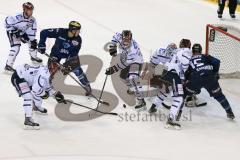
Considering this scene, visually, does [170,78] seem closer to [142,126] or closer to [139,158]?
[142,126]

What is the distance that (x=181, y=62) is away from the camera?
28.0ft

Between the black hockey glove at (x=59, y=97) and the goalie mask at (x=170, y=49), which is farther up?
the goalie mask at (x=170, y=49)

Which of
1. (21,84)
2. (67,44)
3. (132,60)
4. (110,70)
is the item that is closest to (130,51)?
(132,60)

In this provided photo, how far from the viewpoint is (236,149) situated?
7.93m

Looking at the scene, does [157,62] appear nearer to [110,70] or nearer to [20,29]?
[110,70]

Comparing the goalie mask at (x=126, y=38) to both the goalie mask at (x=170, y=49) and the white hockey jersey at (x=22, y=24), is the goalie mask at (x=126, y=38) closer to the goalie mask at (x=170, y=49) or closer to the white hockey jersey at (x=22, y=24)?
the goalie mask at (x=170, y=49)

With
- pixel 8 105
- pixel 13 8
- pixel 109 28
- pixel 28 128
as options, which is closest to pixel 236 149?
pixel 28 128

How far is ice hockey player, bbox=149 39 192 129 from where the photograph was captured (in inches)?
328

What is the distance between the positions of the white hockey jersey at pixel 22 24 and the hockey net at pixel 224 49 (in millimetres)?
2597

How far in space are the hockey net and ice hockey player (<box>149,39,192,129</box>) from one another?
1.65 m

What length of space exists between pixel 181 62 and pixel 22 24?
2.66 metres

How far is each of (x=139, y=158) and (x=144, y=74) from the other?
2.34 m

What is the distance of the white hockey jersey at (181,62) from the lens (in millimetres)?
8531

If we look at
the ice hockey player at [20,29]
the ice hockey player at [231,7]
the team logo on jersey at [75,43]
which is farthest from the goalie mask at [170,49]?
the ice hockey player at [231,7]
